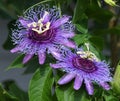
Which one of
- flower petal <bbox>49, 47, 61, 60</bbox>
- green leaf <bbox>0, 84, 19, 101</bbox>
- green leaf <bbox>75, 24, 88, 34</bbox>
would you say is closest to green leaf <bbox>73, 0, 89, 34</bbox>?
green leaf <bbox>75, 24, 88, 34</bbox>

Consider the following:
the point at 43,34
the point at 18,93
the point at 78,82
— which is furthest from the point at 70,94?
the point at 18,93

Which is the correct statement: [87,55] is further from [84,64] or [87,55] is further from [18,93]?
[18,93]

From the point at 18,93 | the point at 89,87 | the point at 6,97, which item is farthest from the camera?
the point at 18,93

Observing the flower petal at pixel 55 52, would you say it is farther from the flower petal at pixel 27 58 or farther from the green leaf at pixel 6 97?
the green leaf at pixel 6 97

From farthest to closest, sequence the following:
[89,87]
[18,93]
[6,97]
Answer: [18,93], [6,97], [89,87]

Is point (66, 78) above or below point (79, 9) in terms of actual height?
below

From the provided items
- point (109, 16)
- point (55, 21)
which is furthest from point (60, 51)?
point (109, 16)

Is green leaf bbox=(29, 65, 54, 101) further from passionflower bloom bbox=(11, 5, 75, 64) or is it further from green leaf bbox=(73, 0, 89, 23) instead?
green leaf bbox=(73, 0, 89, 23)
